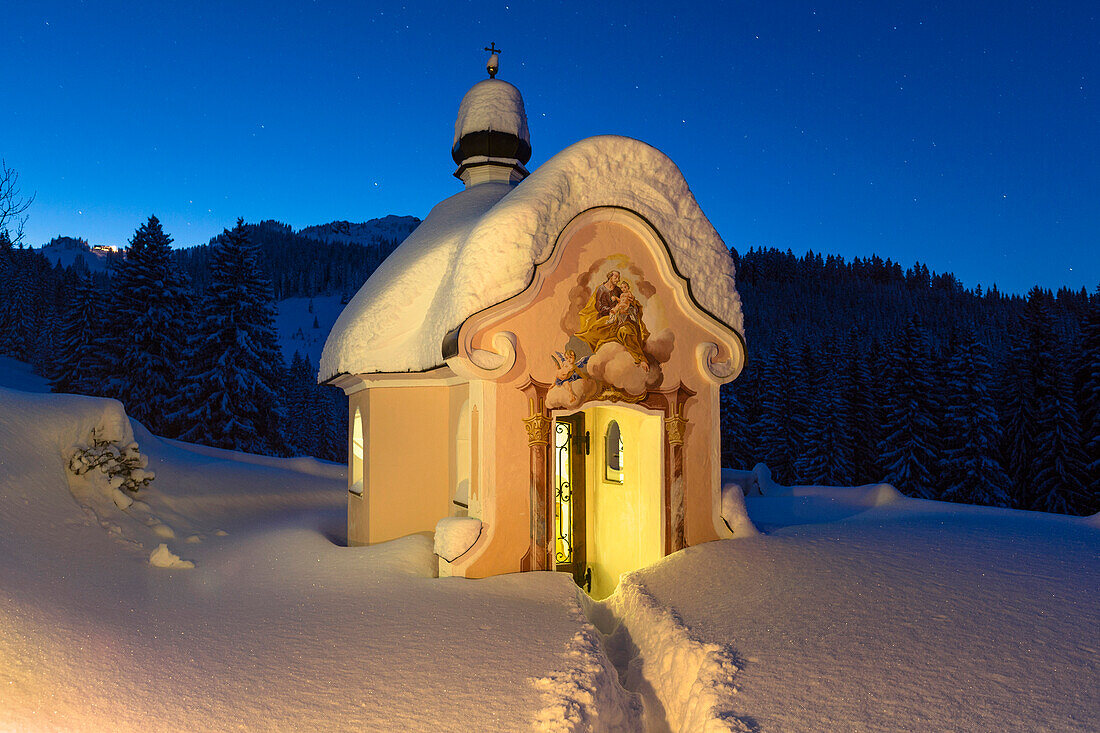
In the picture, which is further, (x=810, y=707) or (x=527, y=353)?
(x=527, y=353)

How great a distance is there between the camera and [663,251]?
394 inches

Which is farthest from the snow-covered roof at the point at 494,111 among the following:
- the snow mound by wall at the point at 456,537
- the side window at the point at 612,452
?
the snow mound by wall at the point at 456,537

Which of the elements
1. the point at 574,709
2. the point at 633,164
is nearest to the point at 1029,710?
the point at 574,709

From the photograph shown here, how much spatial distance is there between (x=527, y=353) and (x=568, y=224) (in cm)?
182

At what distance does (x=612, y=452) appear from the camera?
40.2 ft

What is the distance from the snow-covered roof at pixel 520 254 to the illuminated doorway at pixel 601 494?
7.84 feet

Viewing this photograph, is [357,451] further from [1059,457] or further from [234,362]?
[1059,457]

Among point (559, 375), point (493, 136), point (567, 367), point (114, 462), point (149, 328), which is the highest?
point (493, 136)

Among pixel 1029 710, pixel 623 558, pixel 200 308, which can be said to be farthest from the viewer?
pixel 200 308

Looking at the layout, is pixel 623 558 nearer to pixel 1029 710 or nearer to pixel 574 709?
pixel 574 709

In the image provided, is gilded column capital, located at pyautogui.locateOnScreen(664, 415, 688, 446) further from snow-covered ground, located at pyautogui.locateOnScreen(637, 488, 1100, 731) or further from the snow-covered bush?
the snow-covered bush

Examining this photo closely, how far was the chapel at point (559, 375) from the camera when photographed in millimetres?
9242

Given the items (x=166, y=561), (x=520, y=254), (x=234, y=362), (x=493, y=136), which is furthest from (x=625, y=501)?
(x=234, y=362)

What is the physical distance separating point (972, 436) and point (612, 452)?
23.7m
